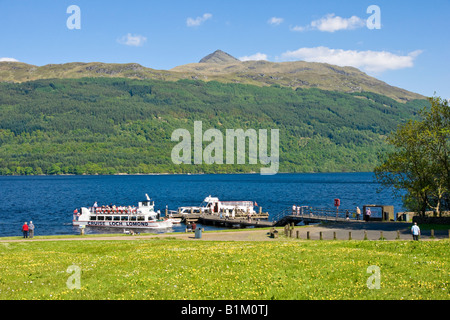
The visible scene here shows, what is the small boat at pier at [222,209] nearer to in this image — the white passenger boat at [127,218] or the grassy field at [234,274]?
the white passenger boat at [127,218]

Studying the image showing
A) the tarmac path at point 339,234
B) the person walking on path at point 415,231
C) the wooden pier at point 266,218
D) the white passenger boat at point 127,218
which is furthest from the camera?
the white passenger boat at point 127,218

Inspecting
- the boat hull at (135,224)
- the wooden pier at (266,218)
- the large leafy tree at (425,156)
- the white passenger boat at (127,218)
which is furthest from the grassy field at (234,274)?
the white passenger boat at (127,218)

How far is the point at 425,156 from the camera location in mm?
55156

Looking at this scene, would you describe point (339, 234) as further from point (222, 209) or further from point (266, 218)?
point (222, 209)

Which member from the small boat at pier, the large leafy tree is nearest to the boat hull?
the small boat at pier

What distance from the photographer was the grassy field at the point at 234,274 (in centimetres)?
2052

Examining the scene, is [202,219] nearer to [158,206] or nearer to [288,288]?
[158,206]

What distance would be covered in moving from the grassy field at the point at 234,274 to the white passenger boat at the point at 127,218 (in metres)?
52.7

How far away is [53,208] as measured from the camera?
12875 centimetres

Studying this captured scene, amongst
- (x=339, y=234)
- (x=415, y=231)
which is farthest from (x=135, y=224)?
(x=415, y=231)

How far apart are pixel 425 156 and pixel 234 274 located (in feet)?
129
